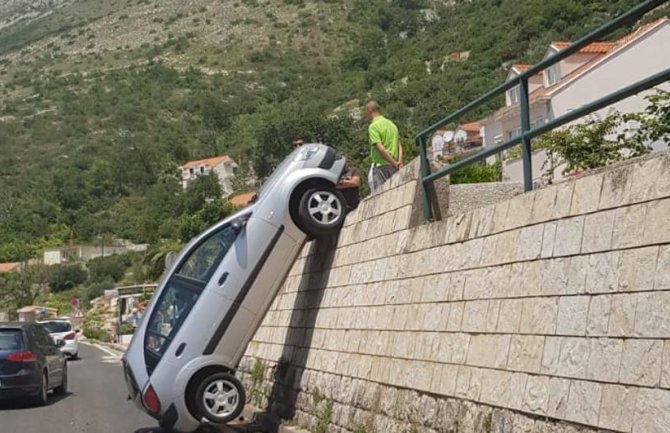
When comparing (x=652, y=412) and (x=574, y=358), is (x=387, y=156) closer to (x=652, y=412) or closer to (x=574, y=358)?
(x=574, y=358)

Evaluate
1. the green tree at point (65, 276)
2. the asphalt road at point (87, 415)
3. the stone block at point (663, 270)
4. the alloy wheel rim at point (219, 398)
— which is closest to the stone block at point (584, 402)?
the stone block at point (663, 270)

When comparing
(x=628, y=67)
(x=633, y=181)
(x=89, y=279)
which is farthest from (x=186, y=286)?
(x=89, y=279)

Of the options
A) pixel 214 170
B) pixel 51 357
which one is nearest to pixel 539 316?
pixel 51 357

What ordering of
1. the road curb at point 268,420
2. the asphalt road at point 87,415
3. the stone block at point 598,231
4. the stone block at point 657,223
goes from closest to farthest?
the stone block at point 657,223, the stone block at point 598,231, the road curb at point 268,420, the asphalt road at point 87,415

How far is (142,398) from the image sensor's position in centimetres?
1113

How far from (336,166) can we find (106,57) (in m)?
160

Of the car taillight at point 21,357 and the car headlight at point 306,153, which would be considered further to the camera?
the car taillight at point 21,357

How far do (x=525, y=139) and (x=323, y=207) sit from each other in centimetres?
435

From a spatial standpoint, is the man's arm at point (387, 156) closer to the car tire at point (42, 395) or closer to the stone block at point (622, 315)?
the stone block at point (622, 315)

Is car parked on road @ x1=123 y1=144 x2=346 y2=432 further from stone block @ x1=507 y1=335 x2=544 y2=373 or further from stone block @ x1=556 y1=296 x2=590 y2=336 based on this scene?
stone block @ x1=556 y1=296 x2=590 y2=336

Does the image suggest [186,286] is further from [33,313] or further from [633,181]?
[33,313]

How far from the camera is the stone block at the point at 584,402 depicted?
546 cm

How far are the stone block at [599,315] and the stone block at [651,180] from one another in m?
0.64

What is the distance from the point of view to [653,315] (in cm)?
513
